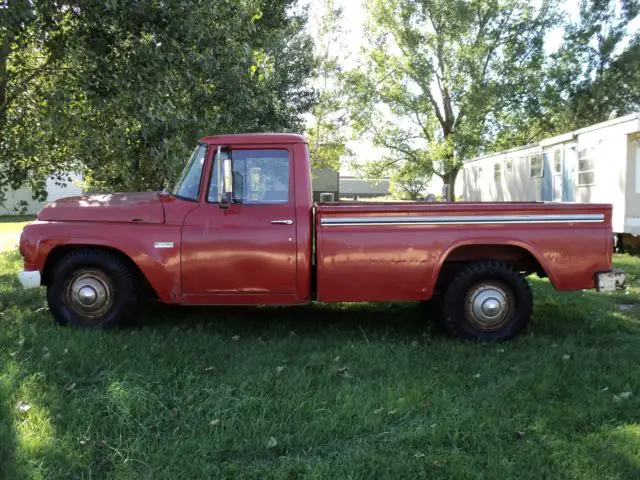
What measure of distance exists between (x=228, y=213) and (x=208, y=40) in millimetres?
2869

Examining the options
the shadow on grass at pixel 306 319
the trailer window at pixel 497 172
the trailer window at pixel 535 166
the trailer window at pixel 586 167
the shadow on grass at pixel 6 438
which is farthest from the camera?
the trailer window at pixel 497 172

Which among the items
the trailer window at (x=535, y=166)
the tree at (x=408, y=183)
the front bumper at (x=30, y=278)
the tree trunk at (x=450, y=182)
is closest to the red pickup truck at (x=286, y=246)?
the front bumper at (x=30, y=278)

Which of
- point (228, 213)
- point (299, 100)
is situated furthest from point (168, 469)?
point (299, 100)

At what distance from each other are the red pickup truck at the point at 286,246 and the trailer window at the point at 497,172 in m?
15.1

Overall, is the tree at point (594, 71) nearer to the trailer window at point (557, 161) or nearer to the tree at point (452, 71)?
the tree at point (452, 71)

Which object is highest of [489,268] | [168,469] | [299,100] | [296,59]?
[296,59]

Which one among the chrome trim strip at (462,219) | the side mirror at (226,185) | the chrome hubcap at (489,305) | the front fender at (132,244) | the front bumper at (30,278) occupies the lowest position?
the chrome hubcap at (489,305)

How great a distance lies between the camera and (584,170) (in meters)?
13.8

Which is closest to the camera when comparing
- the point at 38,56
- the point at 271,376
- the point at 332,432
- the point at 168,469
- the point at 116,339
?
the point at 168,469

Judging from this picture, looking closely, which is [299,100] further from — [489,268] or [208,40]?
[489,268]

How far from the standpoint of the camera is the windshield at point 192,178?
17.9 feet

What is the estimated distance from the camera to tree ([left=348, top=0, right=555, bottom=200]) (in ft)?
82.0

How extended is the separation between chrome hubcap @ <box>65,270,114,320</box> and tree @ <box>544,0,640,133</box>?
84.3ft

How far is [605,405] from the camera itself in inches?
152
